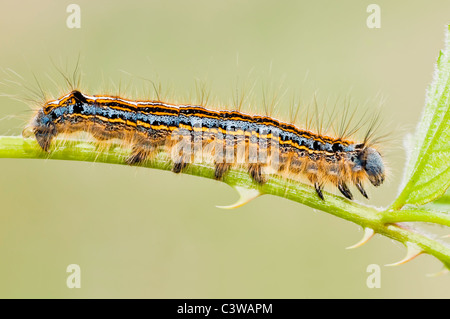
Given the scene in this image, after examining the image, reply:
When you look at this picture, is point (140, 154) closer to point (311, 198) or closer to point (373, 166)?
point (311, 198)

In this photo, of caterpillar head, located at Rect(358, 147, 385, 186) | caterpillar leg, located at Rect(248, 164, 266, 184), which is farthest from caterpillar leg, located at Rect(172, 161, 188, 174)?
caterpillar head, located at Rect(358, 147, 385, 186)

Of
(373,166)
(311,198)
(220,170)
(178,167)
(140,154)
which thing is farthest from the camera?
(373,166)

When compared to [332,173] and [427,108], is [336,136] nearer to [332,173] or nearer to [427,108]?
[332,173]

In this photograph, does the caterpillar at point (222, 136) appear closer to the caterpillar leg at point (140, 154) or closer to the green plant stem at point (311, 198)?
the caterpillar leg at point (140, 154)

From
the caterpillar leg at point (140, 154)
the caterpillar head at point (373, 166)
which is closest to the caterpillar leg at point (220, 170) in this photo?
the caterpillar leg at point (140, 154)

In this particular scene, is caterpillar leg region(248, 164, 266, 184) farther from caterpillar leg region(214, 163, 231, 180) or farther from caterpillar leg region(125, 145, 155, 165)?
caterpillar leg region(125, 145, 155, 165)

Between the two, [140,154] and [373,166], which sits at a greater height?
[140,154]

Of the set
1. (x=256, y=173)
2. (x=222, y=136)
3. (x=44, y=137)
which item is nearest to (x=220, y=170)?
(x=256, y=173)
